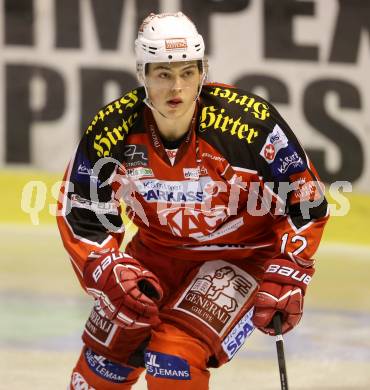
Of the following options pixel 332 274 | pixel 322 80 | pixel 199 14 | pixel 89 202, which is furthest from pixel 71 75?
pixel 89 202

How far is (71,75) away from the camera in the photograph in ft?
27.4

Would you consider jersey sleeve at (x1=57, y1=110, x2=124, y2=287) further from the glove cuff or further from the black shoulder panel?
the glove cuff

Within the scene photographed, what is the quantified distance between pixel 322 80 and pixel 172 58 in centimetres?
429

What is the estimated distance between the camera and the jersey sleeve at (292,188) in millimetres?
4051

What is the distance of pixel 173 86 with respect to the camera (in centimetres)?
401

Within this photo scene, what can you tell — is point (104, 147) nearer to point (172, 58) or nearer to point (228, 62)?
point (172, 58)

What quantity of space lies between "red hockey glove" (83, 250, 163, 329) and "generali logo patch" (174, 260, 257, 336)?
14cm

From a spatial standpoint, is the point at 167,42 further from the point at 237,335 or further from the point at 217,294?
the point at 237,335

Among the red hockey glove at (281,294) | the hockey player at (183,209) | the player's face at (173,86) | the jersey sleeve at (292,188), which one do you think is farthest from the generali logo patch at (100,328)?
the player's face at (173,86)

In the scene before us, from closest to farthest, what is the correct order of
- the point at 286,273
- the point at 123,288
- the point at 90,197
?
the point at 123,288 < the point at 286,273 < the point at 90,197

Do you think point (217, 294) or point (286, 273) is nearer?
point (286, 273)

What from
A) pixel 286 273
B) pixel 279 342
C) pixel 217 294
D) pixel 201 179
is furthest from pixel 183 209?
pixel 279 342

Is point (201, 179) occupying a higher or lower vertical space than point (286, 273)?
higher

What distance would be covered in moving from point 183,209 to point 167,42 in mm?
576
